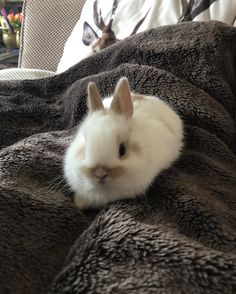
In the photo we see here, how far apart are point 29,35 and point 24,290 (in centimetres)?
158

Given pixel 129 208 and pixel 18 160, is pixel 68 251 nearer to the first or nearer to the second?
pixel 129 208

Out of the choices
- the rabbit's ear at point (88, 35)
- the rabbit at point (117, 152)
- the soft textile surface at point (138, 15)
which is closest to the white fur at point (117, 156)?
the rabbit at point (117, 152)

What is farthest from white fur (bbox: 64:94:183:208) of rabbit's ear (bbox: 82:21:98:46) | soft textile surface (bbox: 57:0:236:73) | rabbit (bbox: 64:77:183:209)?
rabbit's ear (bbox: 82:21:98:46)

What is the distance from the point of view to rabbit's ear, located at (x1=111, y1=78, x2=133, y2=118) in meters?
0.75

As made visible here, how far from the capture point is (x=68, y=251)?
608mm

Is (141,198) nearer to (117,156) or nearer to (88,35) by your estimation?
(117,156)

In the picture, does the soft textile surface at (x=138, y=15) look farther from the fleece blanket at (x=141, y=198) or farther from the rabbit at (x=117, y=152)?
the rabbit at (x=117, y=152)

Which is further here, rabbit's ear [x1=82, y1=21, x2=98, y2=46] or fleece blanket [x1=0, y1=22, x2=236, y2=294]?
rabbit's ear [x1=82, y1=21, x2=98, y2=46]

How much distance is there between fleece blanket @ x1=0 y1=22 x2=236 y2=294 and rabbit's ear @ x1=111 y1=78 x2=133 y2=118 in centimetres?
15

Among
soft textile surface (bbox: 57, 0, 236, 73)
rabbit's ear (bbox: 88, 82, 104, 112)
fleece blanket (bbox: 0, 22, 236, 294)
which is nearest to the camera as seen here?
fleece blanket (bbox: 0, 22, 236, 294)

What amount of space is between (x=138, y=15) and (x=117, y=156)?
0.82 metres

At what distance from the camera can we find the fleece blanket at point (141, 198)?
1.67 feet

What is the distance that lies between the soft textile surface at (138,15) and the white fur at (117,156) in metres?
0.53

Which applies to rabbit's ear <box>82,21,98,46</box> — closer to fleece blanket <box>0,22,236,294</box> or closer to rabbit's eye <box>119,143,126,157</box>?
fleece blanket <box>0,22,236,294</box>
